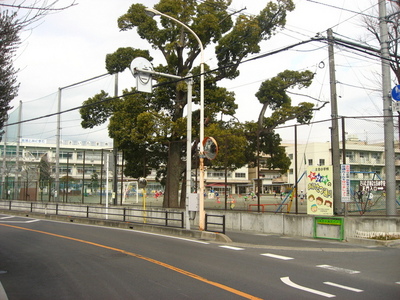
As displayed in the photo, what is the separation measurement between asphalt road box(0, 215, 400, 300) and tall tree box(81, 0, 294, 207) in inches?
465

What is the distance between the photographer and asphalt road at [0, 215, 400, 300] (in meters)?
7.03

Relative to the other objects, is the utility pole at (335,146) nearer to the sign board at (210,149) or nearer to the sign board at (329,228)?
the sign board at (329,228)

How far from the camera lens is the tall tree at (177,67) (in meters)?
25.2

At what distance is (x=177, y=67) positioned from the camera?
27.7 metres

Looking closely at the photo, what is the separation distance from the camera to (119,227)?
19375 millimetres

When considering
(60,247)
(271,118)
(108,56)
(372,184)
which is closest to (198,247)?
(60,247)

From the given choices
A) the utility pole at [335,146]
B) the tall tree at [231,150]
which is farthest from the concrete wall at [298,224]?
the utility pole at [335,146]

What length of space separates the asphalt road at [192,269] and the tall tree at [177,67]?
465 inches

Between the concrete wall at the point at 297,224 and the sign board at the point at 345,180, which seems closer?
the concrete wall at the point at 297,224

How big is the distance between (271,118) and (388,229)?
68.6 ft

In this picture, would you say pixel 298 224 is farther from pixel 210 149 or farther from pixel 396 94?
pixel 396 94

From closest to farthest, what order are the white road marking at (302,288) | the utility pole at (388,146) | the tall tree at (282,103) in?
the white road marking at (302,288)
the utility pole at (388,146)
the tall tree at (282,103)

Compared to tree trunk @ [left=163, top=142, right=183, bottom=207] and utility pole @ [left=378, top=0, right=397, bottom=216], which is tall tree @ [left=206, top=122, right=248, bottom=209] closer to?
tree trunk @ [left=163, top=142, right=183, bottom=207]

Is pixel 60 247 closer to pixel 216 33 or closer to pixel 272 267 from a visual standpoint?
pixel 272 267
